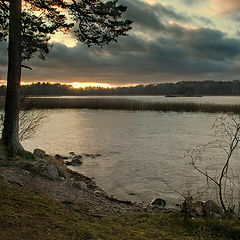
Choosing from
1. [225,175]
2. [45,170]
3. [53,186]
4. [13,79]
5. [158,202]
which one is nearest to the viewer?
[53,186]

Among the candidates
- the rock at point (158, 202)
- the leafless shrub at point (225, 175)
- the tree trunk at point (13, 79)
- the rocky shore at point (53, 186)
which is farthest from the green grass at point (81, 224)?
the tree trunk at point (13, 79)

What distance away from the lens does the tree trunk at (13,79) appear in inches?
399

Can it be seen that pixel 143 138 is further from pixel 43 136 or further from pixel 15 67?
pixel 15 67

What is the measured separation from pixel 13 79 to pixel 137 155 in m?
12.4

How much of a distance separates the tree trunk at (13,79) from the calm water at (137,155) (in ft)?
16.8

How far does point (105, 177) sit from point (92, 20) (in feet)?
27.7

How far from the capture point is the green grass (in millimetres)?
4848

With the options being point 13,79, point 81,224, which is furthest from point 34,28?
point 81,224

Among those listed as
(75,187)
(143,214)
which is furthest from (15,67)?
(143,214)

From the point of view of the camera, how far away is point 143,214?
7.47 metres

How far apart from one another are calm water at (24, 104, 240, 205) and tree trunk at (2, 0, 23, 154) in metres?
5.13

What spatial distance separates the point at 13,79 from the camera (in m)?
10.4

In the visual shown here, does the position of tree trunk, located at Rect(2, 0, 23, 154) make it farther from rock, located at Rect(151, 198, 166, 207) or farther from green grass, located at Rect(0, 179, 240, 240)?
rock, located at Rect(151, 198, 166, 207)

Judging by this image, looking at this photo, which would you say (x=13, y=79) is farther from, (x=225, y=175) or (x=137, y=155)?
(x=137, y=155)
